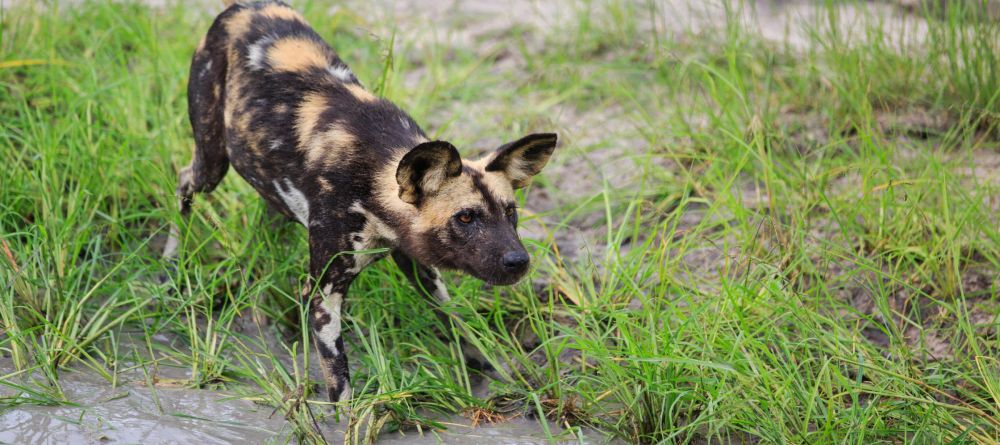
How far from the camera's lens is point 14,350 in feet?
11.2

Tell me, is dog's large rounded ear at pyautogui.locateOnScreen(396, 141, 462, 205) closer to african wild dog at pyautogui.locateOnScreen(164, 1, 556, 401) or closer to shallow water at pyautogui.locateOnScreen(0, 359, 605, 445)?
african wild dog at pyautogui.locateOnScreen(164, 1, 556, 401)

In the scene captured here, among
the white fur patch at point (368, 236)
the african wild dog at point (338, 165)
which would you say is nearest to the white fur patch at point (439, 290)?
the african wild dog at point (338, 165)

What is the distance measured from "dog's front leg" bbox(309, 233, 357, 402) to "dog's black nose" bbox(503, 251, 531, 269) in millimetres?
573

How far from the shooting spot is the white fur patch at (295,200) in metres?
3.65

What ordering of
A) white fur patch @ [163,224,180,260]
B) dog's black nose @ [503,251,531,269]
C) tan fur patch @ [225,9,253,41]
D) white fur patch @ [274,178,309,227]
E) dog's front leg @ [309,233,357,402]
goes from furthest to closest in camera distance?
white fur patch @ [163,224,180,260] < tan fur patch @ [225,9,253,41] < white fur patch @ [274,178,309,227] < dog's front leg @ [309,233,357,402] < dog's black nose @ [503,251,531,269]

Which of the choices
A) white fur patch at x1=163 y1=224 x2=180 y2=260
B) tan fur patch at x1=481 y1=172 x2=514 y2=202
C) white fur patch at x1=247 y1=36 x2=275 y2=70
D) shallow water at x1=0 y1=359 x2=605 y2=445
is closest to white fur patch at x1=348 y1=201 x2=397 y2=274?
tan fur patch at x1=481 y1=172 x2=514 y2=202

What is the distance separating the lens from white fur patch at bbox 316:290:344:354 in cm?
354

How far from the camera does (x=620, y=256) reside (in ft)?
13.1

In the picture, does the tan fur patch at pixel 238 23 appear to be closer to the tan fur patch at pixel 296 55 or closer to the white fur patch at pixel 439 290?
the tan fur patch at pixel 296 55

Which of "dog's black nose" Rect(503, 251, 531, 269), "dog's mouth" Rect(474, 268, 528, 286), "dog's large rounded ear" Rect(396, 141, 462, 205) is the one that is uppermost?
"dog's large rounded ear" Rect(396, 141, 462, 205)

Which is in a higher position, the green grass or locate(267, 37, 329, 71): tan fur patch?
locate(267, 37, 329, 71): tan fur patch

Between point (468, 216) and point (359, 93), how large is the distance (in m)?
0.70

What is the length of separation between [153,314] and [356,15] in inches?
122

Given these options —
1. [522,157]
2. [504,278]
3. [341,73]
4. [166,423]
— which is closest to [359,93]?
[341,73]
